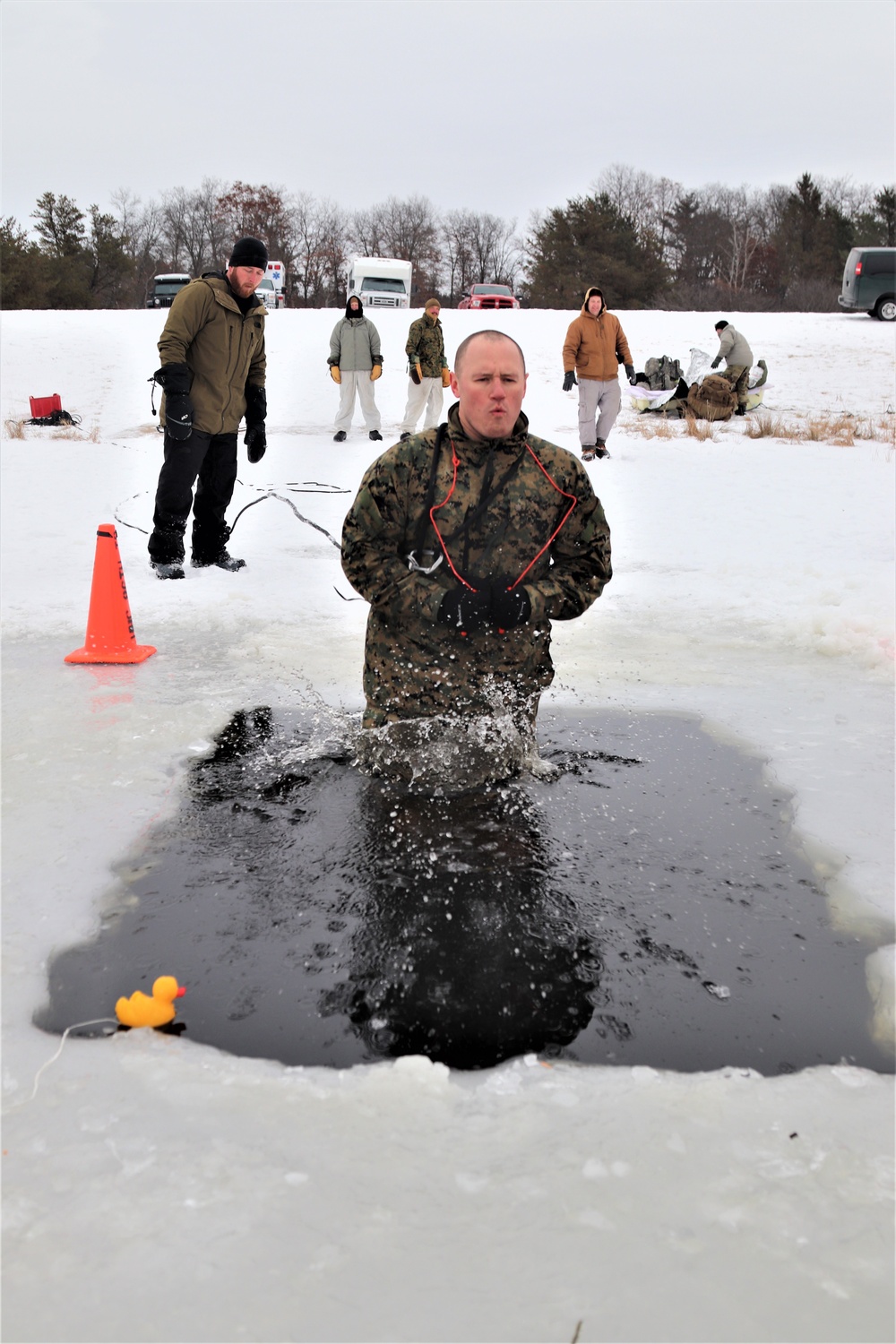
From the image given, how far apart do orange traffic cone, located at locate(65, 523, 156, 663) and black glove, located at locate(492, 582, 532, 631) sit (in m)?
2.45

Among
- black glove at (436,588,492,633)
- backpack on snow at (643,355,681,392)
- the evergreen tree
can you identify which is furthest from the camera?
the evergreen tree

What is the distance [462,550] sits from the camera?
3.55 meters

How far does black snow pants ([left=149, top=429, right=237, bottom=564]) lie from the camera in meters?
6.61

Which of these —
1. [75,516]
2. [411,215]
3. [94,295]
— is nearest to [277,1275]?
[75,516]

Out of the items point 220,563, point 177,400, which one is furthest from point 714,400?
point 177,400

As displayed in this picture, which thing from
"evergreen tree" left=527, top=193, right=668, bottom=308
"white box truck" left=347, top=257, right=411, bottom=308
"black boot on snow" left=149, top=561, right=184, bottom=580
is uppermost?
"evergreen tree" left=527, top=193, right=668, bottom=308

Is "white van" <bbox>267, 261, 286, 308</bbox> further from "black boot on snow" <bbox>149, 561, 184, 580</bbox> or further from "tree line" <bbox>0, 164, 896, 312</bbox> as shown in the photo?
"black boot on snow" <bbox>149, 561, 184, 580</bbox>

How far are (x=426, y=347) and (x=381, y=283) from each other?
1664 centimetres

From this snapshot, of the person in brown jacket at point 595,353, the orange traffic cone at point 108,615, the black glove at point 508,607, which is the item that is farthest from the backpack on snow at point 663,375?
the black glove at point 508,607

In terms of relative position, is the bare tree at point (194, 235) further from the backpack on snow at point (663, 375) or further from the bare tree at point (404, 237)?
the backpack on snow at point (663, 375)

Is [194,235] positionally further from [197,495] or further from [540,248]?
[197,495]

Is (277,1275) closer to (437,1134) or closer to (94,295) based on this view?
(437,1134)

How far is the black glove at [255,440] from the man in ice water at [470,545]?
12.6 feet

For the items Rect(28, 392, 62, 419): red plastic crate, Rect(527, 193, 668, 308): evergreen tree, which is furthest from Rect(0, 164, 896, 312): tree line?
Rect(28, 392, 62, 419): red plastic crate
